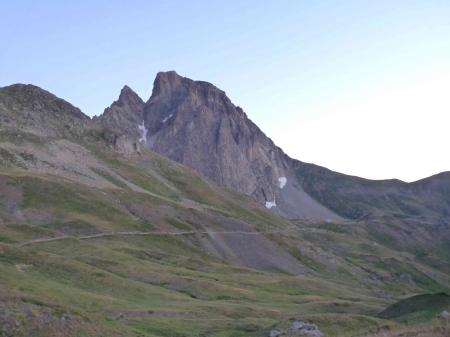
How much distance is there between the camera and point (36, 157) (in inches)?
6270

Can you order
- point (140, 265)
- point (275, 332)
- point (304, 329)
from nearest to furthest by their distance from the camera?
point (275, 332)
point (304, 329)
point (140, 265)

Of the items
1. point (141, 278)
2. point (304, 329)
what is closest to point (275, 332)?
point (304, 329)

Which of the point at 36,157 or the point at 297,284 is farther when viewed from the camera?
the point at 36,157

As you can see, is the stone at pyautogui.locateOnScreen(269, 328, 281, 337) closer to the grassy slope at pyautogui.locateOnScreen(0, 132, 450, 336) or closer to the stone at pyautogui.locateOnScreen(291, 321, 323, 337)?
the stone at pyautogui.locateOnScreen(291, 321, 323, 337)

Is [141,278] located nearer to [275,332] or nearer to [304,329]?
[275,332]

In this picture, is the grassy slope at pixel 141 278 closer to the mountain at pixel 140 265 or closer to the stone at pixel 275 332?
the mountain at pixel 140 265

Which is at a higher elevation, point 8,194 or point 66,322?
point 8,194

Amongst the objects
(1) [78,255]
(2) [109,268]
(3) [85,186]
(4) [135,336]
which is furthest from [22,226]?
(4) [135,336]

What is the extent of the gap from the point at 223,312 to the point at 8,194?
80013 millimetres

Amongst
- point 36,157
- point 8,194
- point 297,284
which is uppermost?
point 36,157

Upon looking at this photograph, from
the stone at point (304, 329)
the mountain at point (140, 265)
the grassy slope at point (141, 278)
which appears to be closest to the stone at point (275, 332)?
the mountain at point (140, 265)

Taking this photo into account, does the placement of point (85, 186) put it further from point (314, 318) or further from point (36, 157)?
point (314, 318)

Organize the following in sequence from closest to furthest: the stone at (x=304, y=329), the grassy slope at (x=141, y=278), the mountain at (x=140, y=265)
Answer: the stone at (x=304, y=329) → the grassy slope at (x=141, y=278) → the mountain at (x=140, y=265)

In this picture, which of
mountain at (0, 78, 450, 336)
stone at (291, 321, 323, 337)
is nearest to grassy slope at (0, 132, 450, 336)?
mountain at (0, 78, 450, 336)
